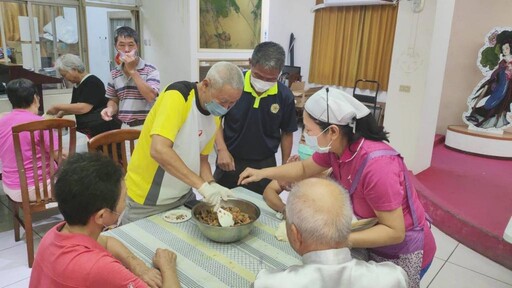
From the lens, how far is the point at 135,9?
5660 millimetres

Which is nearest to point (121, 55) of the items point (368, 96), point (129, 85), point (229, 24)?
point (129, 85)

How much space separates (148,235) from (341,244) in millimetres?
818

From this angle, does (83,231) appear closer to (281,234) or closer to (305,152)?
(281,234)

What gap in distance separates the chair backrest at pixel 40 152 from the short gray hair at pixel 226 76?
1344 millimetres

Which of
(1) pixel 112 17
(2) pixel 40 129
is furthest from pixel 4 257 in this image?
(1) pixel 112 17

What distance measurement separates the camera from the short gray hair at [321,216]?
3.13 feet

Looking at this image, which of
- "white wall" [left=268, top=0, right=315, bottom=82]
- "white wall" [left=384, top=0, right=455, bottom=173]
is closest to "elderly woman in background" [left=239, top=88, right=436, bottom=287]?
"white wall" [left=384, top=0, right=455, bottom=173]

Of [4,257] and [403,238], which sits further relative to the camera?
[4,257]

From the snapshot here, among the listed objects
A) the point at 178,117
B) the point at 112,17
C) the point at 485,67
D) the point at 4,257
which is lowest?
the point at 4,257

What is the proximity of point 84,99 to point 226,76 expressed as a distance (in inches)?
75.8

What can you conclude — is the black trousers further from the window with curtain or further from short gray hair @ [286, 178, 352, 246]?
the window with curtain

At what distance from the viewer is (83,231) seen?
43.0 inches

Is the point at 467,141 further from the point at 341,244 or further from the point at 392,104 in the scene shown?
the point at 341,244

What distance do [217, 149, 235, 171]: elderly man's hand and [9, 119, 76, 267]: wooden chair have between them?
1.09 m
